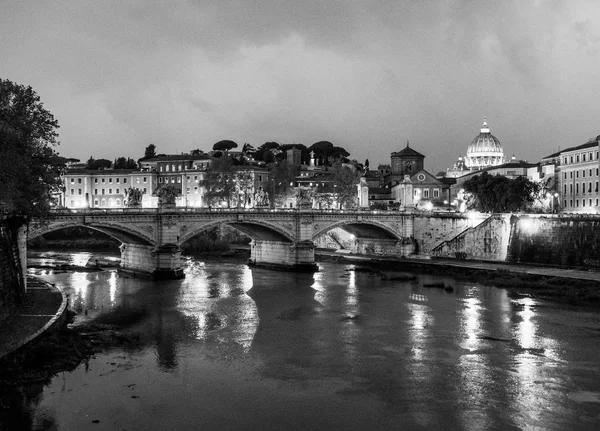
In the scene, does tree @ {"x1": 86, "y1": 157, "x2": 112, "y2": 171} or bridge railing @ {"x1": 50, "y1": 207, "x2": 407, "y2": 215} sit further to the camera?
A: tree @ {"x1": 86, "y1": 157, "x2": 112, "y2": 171}

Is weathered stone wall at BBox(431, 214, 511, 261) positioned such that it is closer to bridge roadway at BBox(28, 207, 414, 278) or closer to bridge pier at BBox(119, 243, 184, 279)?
bridge roadway at BBox(28, 207, 414, 278)

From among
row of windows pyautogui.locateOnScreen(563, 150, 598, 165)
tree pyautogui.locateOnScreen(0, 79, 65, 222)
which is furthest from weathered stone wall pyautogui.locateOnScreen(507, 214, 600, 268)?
tree pyautogui.locateOnScreen(0, 79, 65, 222)

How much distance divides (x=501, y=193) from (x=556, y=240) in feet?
50.5

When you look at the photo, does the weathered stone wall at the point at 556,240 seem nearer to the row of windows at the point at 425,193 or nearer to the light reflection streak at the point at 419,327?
the light reflection streak at the point at 419,327

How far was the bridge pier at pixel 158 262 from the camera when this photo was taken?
3678 cm

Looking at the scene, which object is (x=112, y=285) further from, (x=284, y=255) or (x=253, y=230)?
(x=284, y=255)

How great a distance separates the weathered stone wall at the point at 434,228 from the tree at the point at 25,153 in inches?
1161

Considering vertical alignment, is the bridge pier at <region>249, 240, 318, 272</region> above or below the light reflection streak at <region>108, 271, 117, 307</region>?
above

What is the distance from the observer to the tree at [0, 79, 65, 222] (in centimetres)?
2084

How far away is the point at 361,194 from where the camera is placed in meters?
59.1

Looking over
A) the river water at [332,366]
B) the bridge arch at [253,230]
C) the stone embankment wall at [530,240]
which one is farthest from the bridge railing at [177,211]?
the stone embankment wall at [530,240]

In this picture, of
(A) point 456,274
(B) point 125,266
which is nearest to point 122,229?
(B) point 125,266

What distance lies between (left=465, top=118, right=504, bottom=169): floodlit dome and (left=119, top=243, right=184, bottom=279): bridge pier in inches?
3286

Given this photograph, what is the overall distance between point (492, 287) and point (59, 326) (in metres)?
22.5
